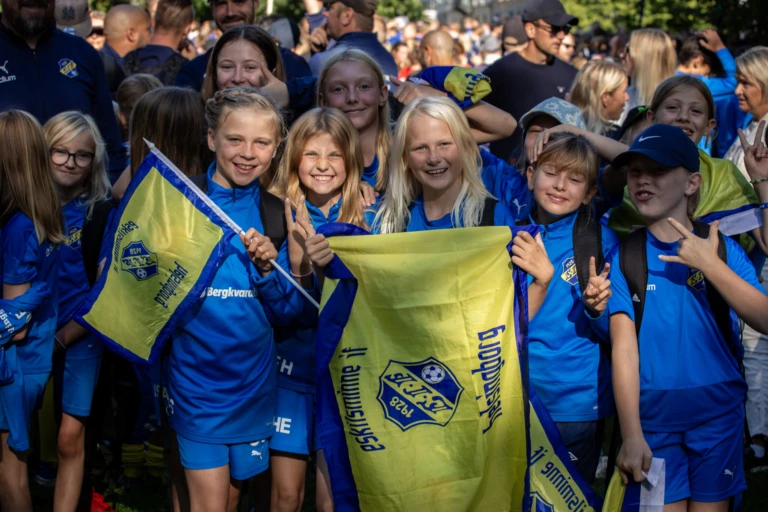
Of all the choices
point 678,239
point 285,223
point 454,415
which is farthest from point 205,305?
point 678,239

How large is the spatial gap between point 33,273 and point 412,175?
1.90 m

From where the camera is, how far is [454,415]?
3834 millimetres

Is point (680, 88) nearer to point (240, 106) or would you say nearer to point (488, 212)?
point (488, 212)

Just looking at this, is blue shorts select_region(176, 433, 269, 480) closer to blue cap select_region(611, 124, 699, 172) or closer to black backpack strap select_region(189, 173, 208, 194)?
black backpack strap select_region(189, 173, 208, 194)

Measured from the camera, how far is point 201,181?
4.40 m

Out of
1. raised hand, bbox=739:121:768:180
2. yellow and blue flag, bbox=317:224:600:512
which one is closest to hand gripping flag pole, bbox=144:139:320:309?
yellow and blue flag, bbox=317:224:600:512

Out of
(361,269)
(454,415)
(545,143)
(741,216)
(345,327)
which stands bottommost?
(454,415)

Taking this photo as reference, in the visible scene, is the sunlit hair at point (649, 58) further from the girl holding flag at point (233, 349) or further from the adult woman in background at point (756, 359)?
the girl holding flag at point (233, 349)

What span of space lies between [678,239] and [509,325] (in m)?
0.85

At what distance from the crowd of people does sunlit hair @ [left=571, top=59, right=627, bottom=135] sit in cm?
122

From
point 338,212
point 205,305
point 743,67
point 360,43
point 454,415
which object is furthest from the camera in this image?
point 743,67

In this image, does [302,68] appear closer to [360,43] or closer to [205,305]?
[360,43]

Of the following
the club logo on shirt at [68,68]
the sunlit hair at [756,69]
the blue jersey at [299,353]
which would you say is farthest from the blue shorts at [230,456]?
the sunlit hair at [756,69]

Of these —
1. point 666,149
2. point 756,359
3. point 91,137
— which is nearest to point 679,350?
point 666,149
